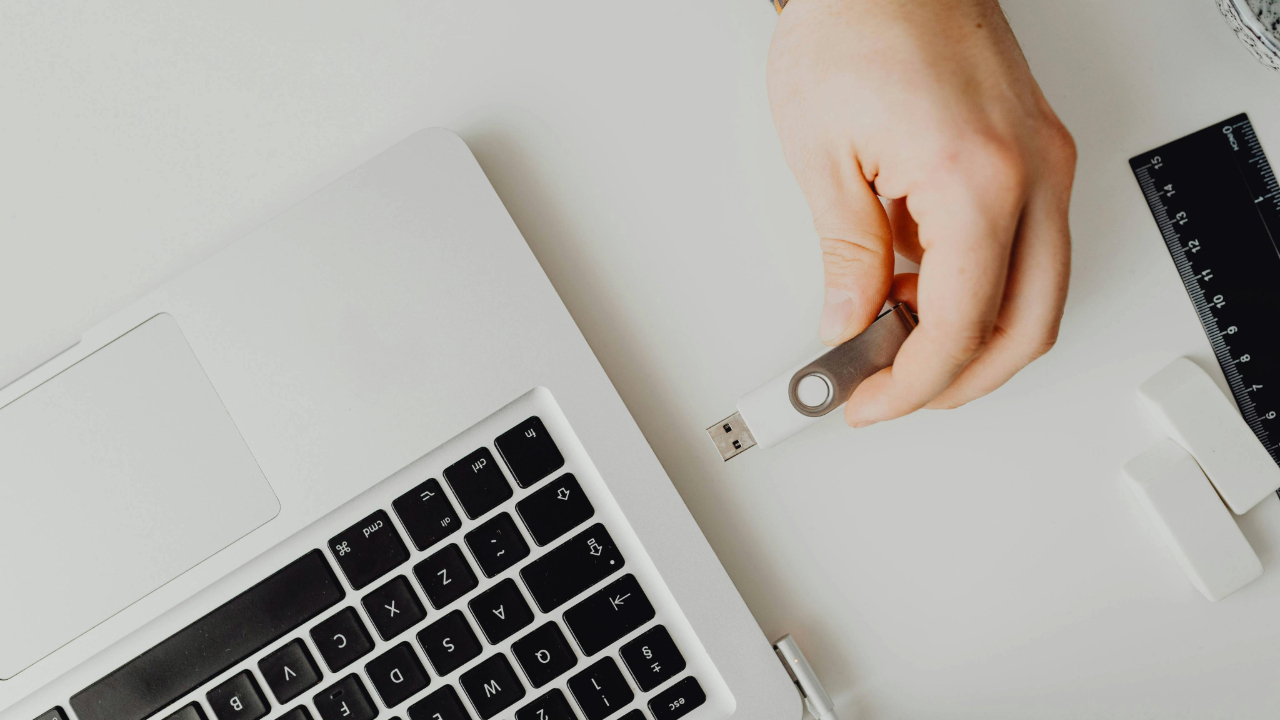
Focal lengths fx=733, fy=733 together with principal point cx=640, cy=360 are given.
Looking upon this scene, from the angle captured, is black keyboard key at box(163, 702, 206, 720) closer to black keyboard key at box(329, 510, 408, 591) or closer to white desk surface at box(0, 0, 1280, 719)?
black keyboard key at box(329, 510, 408, 591)

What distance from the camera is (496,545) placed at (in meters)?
0.51

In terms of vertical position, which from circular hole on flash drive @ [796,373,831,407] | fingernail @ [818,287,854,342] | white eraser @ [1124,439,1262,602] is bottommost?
white eraser @ [1124,439,1262,602]

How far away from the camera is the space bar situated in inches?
20.2

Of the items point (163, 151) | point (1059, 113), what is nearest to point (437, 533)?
point (163, 151)

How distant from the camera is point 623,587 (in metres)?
0.52

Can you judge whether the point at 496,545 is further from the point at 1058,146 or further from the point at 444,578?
the point at 1058,146

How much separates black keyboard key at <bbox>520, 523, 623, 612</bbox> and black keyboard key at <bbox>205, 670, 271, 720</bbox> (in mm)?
201

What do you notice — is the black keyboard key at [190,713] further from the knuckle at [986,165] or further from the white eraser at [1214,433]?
the white eraser at [1214,433]

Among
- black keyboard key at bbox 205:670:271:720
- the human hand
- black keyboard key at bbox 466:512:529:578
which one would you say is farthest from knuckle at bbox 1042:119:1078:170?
black keyboard key at bbox 205:670:271:720

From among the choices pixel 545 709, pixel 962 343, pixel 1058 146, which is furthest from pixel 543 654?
pixel 1058 146

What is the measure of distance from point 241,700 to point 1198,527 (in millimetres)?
719

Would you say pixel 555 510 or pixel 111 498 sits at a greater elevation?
pixel 111 498

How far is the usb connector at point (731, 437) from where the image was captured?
57 centimetres

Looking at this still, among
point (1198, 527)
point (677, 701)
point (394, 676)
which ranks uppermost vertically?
point (394, 676)
